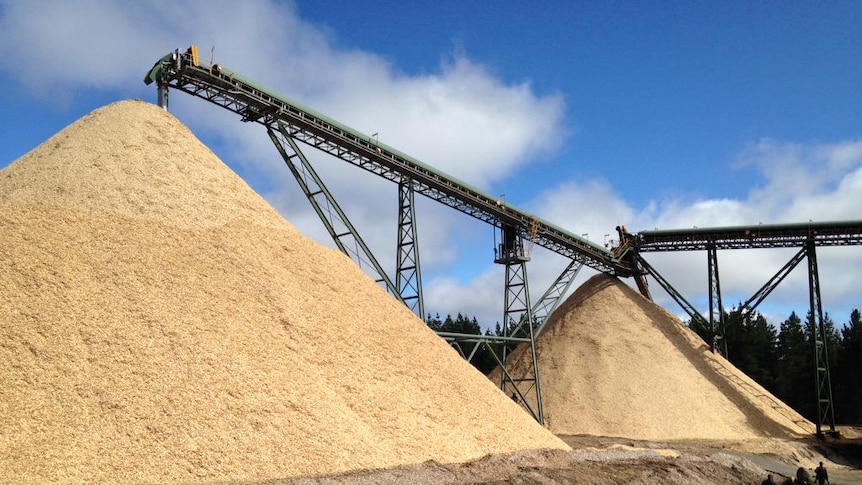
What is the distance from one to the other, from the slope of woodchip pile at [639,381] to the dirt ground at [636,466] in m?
2.28

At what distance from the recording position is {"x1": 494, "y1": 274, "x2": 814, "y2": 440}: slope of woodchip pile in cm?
2811

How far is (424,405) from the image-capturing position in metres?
15.1

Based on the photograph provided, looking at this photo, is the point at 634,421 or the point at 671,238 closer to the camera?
the point at 634,421

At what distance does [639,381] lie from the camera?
30344mm

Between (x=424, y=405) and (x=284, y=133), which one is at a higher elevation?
(x=284, y=133)

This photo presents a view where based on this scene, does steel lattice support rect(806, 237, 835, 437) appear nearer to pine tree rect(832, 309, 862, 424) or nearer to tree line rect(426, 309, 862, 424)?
tree line rect(426, 309, 862, 424)

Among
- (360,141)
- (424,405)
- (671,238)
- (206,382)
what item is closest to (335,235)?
(360,141)

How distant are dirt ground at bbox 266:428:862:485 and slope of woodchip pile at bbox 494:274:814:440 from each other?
228 cm

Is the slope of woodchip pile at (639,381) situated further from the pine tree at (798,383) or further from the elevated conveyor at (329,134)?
the pine tree at (798,383)

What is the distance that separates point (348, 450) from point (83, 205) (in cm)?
919

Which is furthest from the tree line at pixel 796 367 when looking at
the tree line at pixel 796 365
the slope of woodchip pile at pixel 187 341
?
the slope of woodchip pile at pixel 187 341

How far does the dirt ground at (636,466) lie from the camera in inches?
477

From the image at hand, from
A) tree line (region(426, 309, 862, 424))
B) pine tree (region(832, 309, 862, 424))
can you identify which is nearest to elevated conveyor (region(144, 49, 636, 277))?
tree line (region(426, 309, 862, 424))

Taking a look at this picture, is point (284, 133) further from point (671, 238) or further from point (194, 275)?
point (671, 238)
